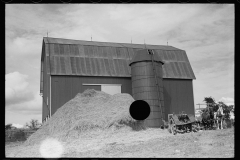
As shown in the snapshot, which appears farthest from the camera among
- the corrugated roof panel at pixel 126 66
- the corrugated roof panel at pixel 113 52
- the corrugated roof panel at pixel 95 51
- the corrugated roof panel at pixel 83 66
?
the corrugated roof panel at pixel 113 52

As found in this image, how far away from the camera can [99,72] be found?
2773cm

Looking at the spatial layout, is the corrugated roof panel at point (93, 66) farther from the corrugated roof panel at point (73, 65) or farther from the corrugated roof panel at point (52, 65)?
the corrugated roof panel at point (52, 65)

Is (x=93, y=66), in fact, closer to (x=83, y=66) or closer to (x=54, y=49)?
(x=83, y=66)

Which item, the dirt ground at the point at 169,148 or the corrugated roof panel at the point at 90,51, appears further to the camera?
the corrugated roof panel at the point at 90,51

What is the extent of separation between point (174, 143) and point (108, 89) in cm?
1408

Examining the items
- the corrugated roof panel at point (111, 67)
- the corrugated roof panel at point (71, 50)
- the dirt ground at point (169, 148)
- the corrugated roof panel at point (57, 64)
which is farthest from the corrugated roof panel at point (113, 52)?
the dirt ground at point (169, 148)

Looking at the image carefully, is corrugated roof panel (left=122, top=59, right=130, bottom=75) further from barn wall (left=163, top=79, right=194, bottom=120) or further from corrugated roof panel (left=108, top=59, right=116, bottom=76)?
barn wall (left=163, top=79, right=194, bottom=120)

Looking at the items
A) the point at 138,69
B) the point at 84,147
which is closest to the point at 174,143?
the point at 84,147

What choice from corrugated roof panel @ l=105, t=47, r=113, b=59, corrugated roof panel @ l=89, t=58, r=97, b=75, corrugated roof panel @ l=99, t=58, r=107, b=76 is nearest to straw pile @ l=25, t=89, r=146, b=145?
corrugated roof panel @ l=89, t=58, r=97, b=75

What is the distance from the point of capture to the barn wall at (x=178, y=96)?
1165 inches

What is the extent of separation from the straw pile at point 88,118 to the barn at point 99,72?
12.1ft

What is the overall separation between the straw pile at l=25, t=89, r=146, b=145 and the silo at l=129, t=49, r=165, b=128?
7.11ft

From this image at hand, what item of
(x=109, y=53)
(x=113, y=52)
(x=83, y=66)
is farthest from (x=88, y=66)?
(x=113, y=52)

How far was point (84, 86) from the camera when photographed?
2700 cm
